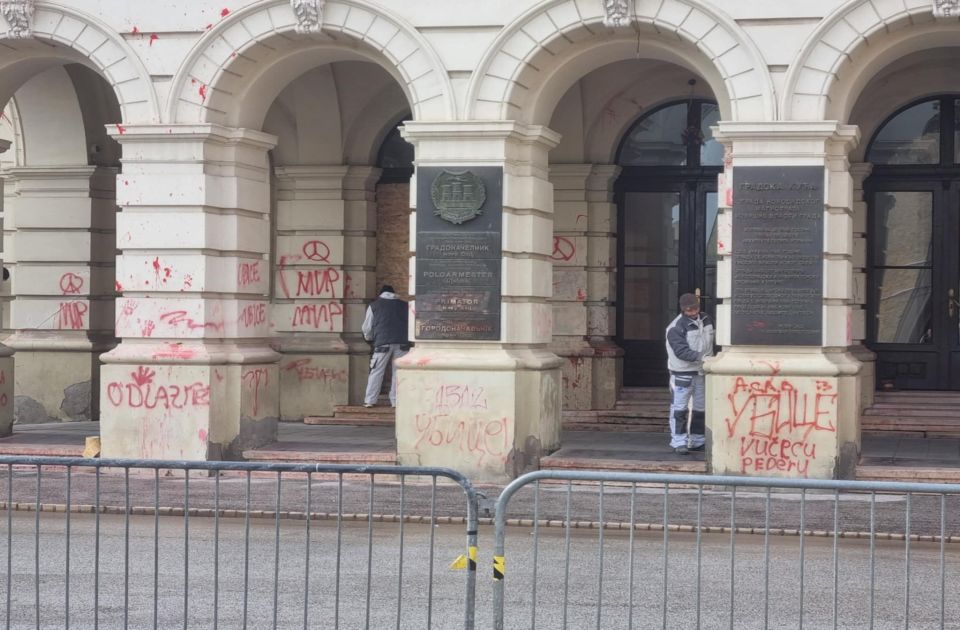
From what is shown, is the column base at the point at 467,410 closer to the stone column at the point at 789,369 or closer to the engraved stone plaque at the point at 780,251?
the stone column at the point at 789,369

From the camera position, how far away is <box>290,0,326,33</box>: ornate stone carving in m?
16.8

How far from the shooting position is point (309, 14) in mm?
16766

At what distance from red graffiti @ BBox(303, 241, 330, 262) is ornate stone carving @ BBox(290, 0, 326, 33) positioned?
5.63 meters

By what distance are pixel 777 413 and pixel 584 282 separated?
5.63 meters

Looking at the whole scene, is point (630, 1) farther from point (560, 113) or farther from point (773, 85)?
point (560, 113)

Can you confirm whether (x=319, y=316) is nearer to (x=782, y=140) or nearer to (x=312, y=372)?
(x=312, y=372)

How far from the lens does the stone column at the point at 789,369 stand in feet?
52.3

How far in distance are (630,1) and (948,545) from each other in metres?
6.24

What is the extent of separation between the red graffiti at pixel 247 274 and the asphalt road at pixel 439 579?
4.27 meters

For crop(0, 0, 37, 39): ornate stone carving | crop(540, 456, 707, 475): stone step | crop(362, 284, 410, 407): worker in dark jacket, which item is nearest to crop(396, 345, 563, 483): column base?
crop(540, 456, 707, 475): stone step

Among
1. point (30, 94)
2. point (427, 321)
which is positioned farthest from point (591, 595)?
point (30, 94)

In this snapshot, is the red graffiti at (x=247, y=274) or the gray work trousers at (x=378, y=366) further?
the gray work trousers at (x=378, y=366)

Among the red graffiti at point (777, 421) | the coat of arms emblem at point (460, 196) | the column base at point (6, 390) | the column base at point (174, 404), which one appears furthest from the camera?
the column base at point (6, 390)

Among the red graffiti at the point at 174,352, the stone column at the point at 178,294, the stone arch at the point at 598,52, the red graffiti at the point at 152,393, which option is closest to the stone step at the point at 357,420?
the stone column at the point at 178,294
